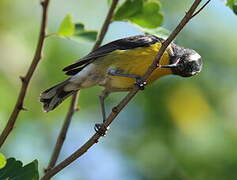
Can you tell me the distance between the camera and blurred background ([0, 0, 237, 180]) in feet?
19.9

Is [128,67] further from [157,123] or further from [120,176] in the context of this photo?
[120,176]

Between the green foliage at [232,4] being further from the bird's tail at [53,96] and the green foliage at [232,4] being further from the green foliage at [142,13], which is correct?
the bird's tail at [53,96]

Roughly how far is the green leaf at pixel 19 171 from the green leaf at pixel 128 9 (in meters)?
1.77

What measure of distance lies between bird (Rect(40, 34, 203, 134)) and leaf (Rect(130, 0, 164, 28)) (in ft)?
2.76

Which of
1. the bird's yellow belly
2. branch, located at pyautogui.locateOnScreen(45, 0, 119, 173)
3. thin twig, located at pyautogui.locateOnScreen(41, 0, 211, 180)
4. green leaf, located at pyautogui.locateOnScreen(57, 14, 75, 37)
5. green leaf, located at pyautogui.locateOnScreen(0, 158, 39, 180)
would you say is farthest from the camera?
the bird's yellow belly

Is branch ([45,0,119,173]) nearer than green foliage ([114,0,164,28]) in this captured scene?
Yes

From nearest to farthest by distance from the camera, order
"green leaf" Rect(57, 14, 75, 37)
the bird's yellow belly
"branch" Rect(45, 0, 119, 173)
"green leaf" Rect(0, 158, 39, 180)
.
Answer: "green leaf" Rect(0, 158, 39, 180), "branch" Rect(45, 0, 119, 173), "green leaf" Rect(57, 14, 75, 37), the bird's yellow belly

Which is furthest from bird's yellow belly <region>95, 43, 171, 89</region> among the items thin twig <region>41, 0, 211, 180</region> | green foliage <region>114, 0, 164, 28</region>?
thin twig <region>41, 0, 211, 180</region>

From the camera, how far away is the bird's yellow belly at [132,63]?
17.3 feet

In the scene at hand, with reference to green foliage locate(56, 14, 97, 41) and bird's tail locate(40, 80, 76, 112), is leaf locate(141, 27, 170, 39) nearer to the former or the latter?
green foliage locate(56, 14, 97, 41)

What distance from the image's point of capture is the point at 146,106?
21.3 ft

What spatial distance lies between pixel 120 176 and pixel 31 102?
51.4 inches

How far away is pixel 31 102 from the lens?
6645mm

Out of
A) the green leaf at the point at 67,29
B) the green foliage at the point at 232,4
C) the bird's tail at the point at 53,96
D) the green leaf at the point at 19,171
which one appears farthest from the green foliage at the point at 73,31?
the green leaf at the point at 19,171
